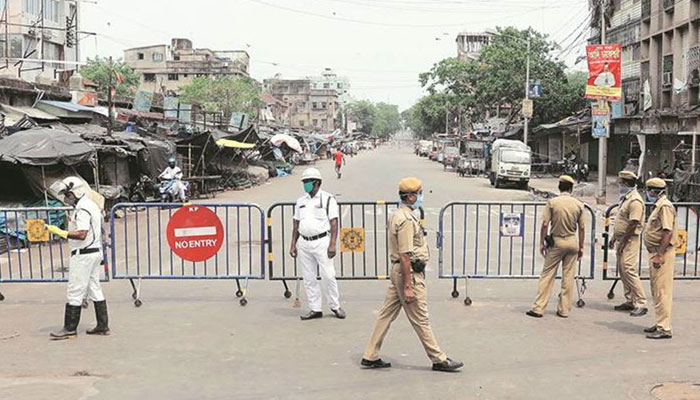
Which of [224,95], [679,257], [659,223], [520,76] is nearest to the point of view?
[659,223]

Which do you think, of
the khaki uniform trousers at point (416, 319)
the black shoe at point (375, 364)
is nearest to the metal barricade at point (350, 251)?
the khaki uniform trousers at point (416, 319)

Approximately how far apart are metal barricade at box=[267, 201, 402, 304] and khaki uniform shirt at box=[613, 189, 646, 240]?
266 centimetres

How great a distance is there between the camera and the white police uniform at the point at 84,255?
698cm

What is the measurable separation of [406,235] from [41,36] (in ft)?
125

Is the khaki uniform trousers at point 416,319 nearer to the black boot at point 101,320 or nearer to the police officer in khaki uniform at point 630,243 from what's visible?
the black boot at point 101,320

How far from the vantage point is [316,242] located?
7707 mm

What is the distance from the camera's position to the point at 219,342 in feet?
22.6

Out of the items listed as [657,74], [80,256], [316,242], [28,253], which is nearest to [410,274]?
[316,242]

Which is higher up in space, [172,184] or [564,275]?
[172,184]

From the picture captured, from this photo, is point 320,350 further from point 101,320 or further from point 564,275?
point 564,275

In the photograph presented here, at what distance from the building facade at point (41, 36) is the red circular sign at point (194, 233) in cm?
2742

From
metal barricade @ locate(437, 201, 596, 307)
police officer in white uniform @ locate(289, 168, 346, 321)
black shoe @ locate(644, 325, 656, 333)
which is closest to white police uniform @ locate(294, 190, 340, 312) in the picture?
police officer in white uniform @ locate(289, 168, 346, 321)

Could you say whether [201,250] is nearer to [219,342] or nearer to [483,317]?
[219,342]

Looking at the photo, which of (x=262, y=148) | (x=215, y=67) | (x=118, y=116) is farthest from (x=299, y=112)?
(x=118, y=116)
